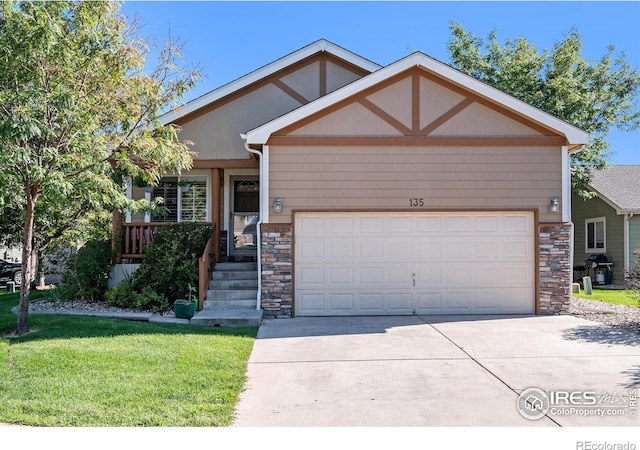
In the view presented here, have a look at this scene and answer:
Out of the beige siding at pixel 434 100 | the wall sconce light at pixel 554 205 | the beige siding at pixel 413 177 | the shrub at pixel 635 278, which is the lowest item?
the shrub at pixel 635 278

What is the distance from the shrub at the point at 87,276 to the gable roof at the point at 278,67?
3.55m

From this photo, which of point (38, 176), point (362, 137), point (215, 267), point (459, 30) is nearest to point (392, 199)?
point (362, 137)

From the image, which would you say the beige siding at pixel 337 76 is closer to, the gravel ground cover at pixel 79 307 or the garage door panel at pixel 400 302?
the garage door panel at pixel 400 302

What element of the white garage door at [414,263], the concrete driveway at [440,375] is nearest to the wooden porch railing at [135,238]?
the white garage door at [414,263]

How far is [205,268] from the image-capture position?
9.70 m

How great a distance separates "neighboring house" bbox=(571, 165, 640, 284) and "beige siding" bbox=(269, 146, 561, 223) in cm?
863

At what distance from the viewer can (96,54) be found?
7.14 m

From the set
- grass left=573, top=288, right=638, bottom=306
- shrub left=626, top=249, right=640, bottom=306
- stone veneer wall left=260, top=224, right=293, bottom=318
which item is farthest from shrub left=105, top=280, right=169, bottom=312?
grass left=573, top=288, right=638, bottom=306

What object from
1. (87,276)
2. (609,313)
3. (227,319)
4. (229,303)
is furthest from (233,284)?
(609,313)

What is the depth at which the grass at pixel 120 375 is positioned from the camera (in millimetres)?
4082

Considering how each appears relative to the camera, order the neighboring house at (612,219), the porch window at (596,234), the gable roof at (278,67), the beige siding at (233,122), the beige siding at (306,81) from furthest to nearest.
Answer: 1. the porch window at (596,234)
2. the neighboring house at (612,219)
3. the beige siding at (306,81)
4. the beige siding at (233,122)
5. the gable roof at (278,67)
